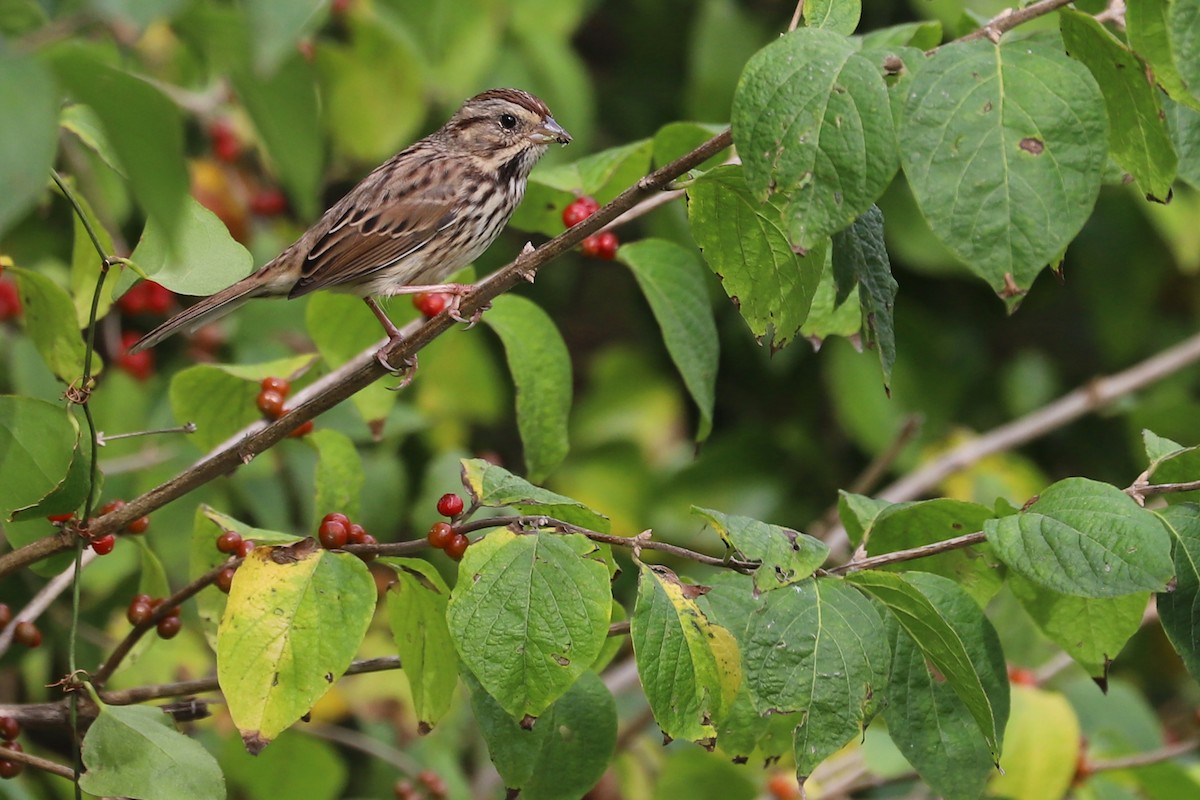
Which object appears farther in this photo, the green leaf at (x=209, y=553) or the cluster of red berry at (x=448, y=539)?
the green leaf at (x=209, y=553)

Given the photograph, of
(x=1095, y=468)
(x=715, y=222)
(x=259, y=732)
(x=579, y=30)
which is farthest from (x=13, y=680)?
(x=1095, y=468)

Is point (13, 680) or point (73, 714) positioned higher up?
point (73, 714)

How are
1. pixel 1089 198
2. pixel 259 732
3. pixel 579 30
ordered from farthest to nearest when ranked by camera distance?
pixel 579 30
pixel 259 732
pixel 1089 198

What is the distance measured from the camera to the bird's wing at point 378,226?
3.35 m

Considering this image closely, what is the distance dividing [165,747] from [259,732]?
19cm

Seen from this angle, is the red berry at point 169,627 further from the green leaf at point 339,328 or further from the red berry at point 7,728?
the green leaf at point 339,328

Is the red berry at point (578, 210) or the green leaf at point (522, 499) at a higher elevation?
the red berry at point (578, 210)

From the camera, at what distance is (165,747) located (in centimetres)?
192

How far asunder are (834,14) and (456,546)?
36.0 inches

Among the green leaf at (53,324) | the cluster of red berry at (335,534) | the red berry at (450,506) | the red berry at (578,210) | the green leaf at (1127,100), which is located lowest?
the red berry at (450,506)

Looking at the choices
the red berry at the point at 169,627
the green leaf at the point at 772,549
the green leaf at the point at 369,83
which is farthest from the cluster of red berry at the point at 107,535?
the green leaf at the point at 369,83

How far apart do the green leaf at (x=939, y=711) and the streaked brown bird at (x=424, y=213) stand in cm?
160

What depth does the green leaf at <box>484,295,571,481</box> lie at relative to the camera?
2.52 meters

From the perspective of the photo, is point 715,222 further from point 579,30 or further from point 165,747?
point 579,30
